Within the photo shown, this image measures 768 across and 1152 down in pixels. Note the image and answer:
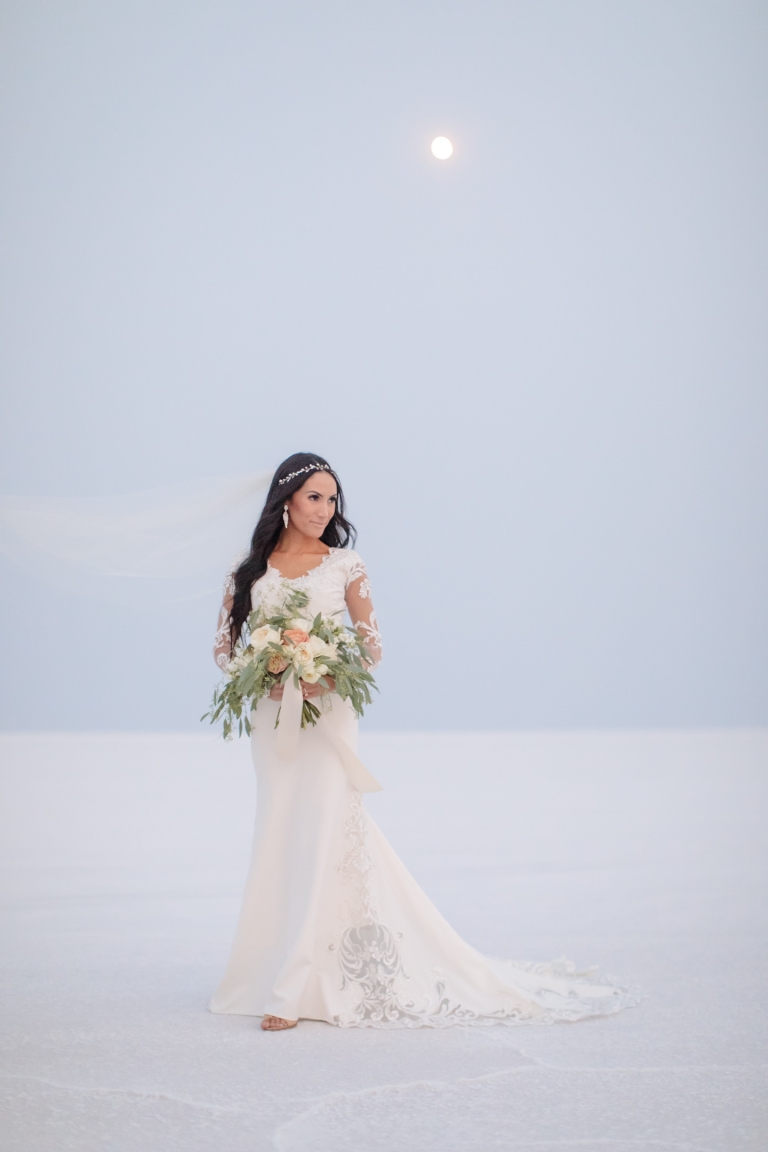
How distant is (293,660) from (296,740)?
0.88 ft

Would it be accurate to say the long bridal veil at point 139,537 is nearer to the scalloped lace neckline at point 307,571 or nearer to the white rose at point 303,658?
the scalloped lace neckline at point 307,571

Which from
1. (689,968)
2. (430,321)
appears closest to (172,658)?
(430,321)

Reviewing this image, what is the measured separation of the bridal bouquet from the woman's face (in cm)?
31

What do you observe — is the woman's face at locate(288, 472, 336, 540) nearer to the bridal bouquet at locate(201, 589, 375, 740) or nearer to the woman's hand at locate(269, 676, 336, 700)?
the bridal bouquet at locate(201, 589, 375, 740)

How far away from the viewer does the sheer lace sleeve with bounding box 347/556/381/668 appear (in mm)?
3994

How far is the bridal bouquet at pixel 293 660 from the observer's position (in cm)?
364

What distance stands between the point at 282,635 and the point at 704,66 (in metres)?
9.84

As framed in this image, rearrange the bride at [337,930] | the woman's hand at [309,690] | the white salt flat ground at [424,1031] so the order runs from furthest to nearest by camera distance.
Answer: the woman's hand at [309,690] → the bride at [337,930] → the white salt flat ground at [424,1031]

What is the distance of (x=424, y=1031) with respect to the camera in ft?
11.5

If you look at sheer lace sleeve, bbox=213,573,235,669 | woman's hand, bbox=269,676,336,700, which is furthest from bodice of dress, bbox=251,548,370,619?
woman's hand, bbox=269,676,336,700

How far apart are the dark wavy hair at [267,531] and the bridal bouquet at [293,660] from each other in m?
0.23

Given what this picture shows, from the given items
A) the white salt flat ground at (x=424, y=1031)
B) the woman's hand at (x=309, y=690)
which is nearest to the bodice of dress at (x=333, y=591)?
the woman's hand at (x=309, y=690)

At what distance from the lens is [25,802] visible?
8836 millimetres

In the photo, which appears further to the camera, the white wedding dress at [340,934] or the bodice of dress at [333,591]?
the bodice of dress at [333,591]
